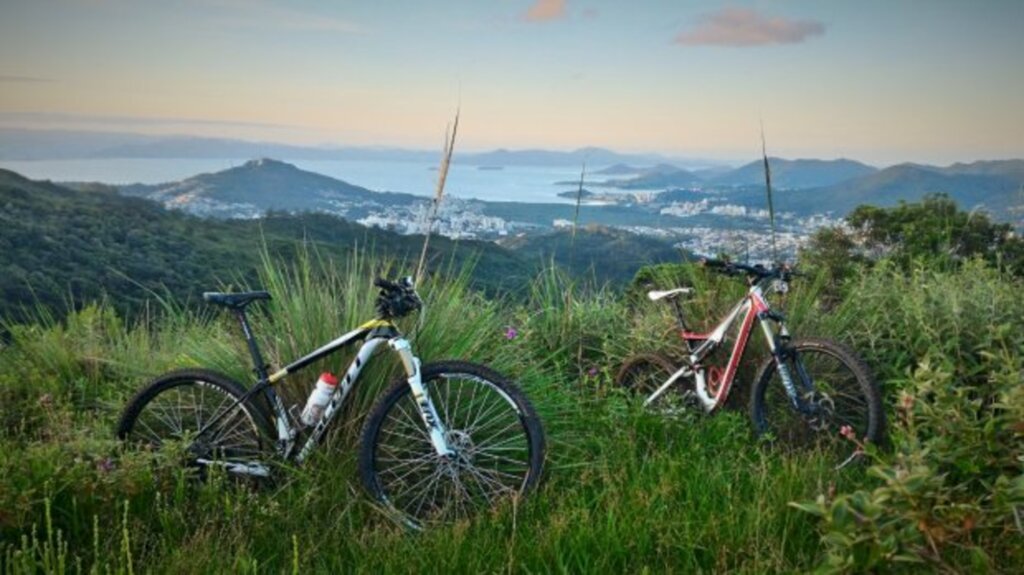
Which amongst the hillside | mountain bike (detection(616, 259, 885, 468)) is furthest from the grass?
the hillside

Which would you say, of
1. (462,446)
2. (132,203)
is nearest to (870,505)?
(462,446)

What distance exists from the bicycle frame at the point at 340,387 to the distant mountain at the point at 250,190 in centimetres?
2363

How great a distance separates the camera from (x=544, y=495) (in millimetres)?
4207

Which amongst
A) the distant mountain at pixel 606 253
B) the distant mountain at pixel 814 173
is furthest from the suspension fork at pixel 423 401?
the distant mountain at pixel 814 173

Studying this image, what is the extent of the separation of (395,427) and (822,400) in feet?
8.21

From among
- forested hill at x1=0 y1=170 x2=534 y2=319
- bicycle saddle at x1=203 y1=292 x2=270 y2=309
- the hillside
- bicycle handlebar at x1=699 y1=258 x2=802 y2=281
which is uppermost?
the hillside

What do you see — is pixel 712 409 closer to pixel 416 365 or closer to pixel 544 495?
pixel 544 495

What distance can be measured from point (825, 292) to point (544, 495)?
453 centimetres

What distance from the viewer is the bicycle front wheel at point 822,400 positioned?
A: 496 centimetres

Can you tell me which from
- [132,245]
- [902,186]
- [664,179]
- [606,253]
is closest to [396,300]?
[606,253]

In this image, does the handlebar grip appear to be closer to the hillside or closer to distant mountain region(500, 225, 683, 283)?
distant mountain region(500, 225, 683, 283)

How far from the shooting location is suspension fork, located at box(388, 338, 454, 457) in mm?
4199

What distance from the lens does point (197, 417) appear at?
4785 mm

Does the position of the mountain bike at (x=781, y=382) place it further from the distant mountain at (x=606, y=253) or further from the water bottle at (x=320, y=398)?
the water bottle at (x=320, y=398)
